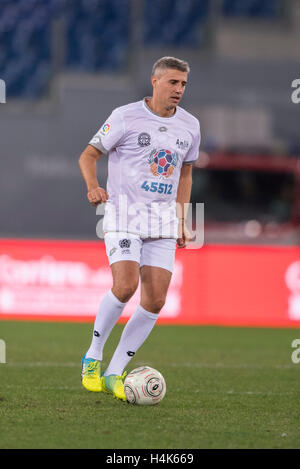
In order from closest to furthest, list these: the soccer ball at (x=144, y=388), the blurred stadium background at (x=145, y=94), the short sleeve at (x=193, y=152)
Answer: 1. the soccer ball at (x=144, y=388)
2. the short sleeve at (x=193, y=152)
3. the blurred stadium background at (x=145, y=94)

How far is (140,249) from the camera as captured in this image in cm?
525

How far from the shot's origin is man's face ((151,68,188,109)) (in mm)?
5121

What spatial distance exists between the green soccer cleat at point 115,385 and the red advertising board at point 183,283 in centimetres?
565

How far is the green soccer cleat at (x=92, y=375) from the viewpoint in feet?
17.0

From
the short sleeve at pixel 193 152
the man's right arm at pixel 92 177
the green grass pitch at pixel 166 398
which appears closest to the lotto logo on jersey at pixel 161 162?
the short sleeve at pixel 193 152

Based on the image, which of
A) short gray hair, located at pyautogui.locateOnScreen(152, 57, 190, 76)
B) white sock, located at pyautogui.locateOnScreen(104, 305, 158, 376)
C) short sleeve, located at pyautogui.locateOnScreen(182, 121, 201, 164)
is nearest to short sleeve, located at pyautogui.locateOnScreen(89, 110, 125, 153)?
short gray hair, located at pyautogui.locateOnScreen(152, 57, 190, 76)

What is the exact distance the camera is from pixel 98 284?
10883mm

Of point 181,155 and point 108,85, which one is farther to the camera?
point 108,85

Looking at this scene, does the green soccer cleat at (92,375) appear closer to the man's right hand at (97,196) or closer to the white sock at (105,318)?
the white sock at (105,318)

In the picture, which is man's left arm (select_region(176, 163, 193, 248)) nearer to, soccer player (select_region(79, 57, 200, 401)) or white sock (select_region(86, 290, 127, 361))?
soccer player (select_region(79, 57, 200, 401))

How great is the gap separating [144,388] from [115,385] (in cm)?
24
